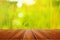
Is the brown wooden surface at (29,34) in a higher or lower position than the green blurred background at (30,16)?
lower

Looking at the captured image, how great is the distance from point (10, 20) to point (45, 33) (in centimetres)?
31

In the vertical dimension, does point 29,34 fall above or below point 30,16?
below

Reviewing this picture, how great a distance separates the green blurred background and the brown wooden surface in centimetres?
4

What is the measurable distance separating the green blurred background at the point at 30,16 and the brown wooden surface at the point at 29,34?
4 cm

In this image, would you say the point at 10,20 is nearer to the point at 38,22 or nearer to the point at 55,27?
the point at 38,22

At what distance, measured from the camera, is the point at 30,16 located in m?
0.95

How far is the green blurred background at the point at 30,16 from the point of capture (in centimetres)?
95

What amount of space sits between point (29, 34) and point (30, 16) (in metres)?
Result: 0.15

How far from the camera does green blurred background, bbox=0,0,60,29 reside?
0.95 m

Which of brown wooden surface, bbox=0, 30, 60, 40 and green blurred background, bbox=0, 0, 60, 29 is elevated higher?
green blurred background, bbox=0, 0, 60, 29

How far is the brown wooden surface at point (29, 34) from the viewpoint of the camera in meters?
0.87

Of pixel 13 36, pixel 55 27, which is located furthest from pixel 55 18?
pixel 13 36

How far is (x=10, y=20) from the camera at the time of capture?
0.95 m

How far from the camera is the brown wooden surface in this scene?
874 mm
